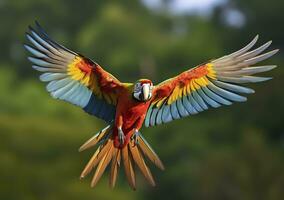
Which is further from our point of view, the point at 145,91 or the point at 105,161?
the point at 105,161

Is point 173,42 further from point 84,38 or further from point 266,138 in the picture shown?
point 266,138

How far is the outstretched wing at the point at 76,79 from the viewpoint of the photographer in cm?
633

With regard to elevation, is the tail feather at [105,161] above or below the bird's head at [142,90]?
below

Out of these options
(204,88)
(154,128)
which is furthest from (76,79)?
(154,128)

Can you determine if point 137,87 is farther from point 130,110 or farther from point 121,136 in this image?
point 121,136

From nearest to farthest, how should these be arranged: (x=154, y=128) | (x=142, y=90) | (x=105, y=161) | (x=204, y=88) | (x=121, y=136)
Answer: (x=142, y=90)
(x=121, y=136)
(x=105, y=161)
(x=204, y=88)
(x=154, y=128)

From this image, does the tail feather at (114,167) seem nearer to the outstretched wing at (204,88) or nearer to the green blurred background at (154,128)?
the outstretched wing at (204,88)

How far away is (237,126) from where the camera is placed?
32.7 m

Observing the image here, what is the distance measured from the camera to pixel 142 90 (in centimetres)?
607

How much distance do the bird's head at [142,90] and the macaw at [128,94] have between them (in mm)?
40

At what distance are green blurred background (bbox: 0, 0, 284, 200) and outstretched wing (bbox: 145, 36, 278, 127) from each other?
17.2 m

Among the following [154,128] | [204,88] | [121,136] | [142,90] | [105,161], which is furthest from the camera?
[154,128]

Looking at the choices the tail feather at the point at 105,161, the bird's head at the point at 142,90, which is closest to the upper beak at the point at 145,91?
the bird's head at the point at 142,90

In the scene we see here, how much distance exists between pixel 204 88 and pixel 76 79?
69 centimetres
